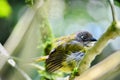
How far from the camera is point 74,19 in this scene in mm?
1012

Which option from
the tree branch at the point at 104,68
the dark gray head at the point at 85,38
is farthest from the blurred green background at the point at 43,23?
the tree branch at the point at 104,68

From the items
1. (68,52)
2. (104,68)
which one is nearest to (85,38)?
(68,52)

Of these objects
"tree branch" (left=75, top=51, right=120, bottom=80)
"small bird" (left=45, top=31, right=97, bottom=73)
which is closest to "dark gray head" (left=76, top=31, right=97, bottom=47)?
"small bird" (left=45, top=31, right=97, bottom=73)

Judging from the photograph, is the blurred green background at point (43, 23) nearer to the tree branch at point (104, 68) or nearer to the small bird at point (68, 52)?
the small bird at point (68, 52)

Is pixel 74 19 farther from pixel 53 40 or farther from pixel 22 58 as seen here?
pixel 22 58

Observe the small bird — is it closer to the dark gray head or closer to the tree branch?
the dark gray head

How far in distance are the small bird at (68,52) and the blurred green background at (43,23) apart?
5 cm

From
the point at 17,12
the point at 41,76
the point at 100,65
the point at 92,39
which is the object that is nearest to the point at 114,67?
the point at 100,65

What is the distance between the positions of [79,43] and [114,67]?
216 millimetres

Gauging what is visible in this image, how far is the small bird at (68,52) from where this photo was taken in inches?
35.6

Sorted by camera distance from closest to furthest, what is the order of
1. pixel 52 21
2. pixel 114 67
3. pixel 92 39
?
pixel 114 67 → pixel 92 39 → pixel 52 21

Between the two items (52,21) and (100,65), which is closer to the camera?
(100,65)

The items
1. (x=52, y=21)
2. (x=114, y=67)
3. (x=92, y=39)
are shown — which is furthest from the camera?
(x=52, y=21)

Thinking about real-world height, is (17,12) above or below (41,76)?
above
